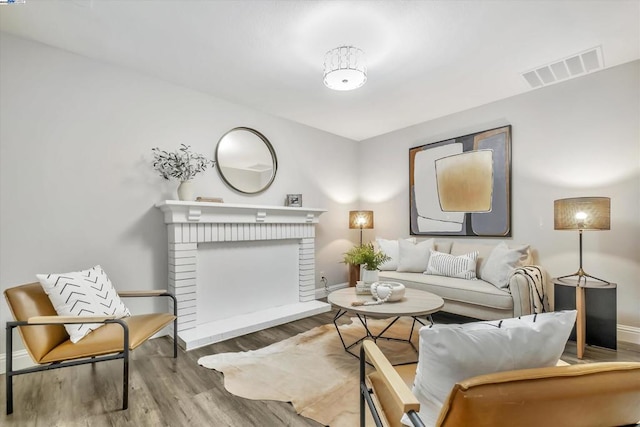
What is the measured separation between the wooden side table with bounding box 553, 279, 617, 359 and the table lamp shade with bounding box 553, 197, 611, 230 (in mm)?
514

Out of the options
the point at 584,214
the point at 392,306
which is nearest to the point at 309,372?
the point at 392,306

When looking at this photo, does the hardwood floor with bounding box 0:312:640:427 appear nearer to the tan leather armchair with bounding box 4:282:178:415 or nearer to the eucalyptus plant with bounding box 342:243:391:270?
the tan leather armchair with bounding box 4:282:178:415

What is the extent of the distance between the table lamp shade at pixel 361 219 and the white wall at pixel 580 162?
5.50 feet

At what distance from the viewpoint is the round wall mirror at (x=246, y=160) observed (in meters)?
3.52

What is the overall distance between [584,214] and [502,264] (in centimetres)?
80

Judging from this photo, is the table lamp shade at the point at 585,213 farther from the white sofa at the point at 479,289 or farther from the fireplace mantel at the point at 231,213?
the fireplace mantel at the point at 231,213

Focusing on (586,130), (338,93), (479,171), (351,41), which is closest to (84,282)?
(351,41)

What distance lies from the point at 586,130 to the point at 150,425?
4.33m

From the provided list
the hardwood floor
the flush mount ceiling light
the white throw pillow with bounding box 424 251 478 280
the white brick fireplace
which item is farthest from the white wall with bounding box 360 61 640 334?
the white brick fireplace

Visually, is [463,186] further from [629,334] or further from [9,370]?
[9,370]

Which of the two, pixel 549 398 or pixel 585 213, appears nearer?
pixel 549 398

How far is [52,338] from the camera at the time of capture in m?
1.85

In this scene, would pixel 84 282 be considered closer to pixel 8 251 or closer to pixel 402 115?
pixel 8 251

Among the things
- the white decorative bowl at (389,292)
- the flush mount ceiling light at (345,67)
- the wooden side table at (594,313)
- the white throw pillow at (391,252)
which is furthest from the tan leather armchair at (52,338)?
the wooden side table at (594,313)
